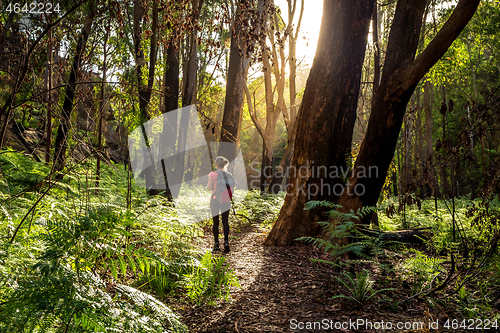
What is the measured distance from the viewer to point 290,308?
2.88 metres

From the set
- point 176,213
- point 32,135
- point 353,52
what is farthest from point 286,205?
point 32,135

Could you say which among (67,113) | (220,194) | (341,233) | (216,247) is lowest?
(216,247)

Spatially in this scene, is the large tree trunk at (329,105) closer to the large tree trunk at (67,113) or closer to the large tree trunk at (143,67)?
the large tree trunk at (67,113)

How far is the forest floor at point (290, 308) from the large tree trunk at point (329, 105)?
1340 mm

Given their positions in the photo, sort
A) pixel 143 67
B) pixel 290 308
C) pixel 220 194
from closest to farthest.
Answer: pixel 290 308, pixel 220 194, pixel 143 67

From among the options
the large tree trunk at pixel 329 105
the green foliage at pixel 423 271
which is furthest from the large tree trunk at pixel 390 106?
the green foliage at pixel 423 271

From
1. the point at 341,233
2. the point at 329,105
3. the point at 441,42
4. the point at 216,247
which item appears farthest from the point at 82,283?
the point at 441,42

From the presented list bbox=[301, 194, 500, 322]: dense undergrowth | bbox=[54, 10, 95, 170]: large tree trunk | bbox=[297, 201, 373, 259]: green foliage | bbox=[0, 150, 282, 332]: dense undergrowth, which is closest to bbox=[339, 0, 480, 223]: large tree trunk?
bbox=[297, 201, 373, 259]: green foliage

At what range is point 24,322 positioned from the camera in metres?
1.60

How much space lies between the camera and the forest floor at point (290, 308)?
2500 mm

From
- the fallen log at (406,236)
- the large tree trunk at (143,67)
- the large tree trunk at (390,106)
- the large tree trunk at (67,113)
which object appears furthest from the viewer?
the large tree trunk at (143,67)

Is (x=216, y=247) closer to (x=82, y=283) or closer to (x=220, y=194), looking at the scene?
(x=220, y=194)

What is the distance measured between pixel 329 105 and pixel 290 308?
3.37 m

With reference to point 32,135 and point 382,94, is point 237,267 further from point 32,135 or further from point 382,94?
point 32,135
